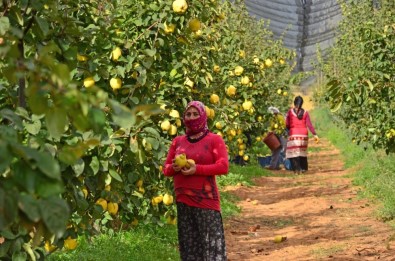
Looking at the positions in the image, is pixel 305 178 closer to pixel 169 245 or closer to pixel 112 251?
pixel 169 245

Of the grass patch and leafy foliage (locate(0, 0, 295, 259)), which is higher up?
leafy foliage (locate(0, 0, 295, 259))

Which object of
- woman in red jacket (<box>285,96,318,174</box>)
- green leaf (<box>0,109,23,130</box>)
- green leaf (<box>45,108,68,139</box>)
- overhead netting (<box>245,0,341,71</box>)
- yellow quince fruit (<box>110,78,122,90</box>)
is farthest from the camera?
Answer: overhead netting (<box>245,0,341,71</box>)

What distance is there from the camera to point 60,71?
1388 mm

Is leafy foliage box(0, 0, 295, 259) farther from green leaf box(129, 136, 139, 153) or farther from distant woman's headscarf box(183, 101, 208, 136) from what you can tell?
distant woman's headscarf box(183, 101, 208, 136)

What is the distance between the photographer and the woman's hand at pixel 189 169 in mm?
4828

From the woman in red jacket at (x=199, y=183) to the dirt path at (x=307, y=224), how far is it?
70.3 inches

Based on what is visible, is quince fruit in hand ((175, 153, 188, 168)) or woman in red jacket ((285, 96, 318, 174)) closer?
quince fruit in hand ((175, 153, 188, 168))

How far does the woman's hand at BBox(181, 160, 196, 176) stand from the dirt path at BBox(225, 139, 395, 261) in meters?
2.14

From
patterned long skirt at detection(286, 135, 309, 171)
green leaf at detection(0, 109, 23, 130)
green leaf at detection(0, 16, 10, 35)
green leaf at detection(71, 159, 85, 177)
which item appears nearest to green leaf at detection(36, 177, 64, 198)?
green leaf at detection(0, 109, 23, 130)

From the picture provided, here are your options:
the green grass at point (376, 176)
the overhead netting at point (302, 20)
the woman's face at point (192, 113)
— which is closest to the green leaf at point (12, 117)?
the woman's face at point (192, 113)

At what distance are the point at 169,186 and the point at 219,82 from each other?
9.89 feet

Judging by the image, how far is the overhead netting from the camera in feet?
93.5

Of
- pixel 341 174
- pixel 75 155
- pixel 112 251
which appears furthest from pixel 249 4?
pixel 75 155

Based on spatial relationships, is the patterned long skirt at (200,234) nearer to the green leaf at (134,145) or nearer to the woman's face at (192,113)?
the woman's face at (192,113)
